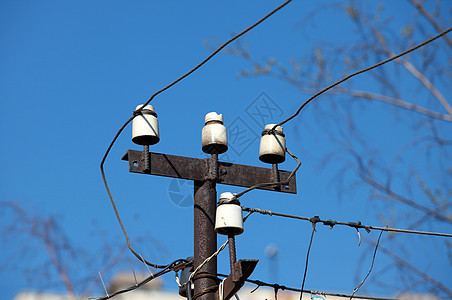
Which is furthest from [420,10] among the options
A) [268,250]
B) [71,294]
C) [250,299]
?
[268,250]

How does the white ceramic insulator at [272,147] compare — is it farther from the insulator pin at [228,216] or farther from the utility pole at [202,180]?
the insulator pin at [228,216]

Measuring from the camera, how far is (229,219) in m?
5.86

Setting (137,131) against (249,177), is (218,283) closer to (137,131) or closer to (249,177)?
(249,177)

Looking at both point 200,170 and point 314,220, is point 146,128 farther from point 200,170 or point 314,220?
point 314,220

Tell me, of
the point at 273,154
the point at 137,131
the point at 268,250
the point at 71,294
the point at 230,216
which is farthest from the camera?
the point at 268,250

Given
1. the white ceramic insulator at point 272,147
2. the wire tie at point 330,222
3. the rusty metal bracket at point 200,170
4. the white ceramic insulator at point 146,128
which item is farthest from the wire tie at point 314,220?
the white ceramic insulator at point 146,128

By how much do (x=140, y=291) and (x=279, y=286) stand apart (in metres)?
13.5

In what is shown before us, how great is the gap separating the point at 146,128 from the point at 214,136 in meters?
0.62

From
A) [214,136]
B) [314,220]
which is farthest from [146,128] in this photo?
[314,220]

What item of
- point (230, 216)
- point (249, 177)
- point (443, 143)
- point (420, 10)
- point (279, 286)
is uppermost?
point (420, 10)

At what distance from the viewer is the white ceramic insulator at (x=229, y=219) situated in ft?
19.2

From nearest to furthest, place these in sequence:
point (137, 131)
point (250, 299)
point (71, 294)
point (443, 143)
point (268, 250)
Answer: point (137, 131) → point (443, 143) → point (71, 294) → point (250, 299) → point (268, 250)

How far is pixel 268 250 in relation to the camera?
22969 millimetres

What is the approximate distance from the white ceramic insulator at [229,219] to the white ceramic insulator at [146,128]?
891 mm
